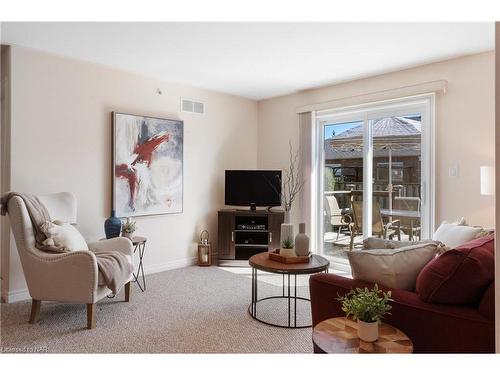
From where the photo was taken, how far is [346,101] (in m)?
4.25

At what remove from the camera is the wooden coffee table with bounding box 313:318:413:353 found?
135 cm

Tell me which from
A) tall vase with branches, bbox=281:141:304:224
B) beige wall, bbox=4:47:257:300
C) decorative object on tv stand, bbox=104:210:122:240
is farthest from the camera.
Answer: tall vase with branches, bbox=281:141:304:224

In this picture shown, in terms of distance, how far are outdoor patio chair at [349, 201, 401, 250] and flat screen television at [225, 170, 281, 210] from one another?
1.04 metres

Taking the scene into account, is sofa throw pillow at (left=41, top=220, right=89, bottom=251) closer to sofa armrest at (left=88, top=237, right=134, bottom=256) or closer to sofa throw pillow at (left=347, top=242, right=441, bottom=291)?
sofa armrest at (left=88, top=237, right=134, bottom=256)

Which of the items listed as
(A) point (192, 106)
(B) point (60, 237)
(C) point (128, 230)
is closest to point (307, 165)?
(A) point (192, 106)

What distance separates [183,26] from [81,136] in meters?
1.70

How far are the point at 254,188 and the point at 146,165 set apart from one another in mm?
1507

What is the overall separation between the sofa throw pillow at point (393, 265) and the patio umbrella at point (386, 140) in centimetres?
240

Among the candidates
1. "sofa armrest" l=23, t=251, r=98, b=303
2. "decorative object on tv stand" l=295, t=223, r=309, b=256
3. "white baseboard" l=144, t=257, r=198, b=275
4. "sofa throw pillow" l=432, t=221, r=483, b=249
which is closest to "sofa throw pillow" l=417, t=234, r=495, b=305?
"sofa throw pillow" l=432, t=221, r=483, b=249

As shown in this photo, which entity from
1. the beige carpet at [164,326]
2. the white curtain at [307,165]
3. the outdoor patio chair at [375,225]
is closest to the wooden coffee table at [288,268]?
the beige carpet at [164,326]

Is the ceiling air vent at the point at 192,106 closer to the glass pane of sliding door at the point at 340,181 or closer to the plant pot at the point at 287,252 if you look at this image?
the glass pane of sliding door at the point at 340,181

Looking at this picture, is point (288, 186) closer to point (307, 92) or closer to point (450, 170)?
point (307, 92)

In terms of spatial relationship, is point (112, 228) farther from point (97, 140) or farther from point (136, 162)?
point (97, 140)
